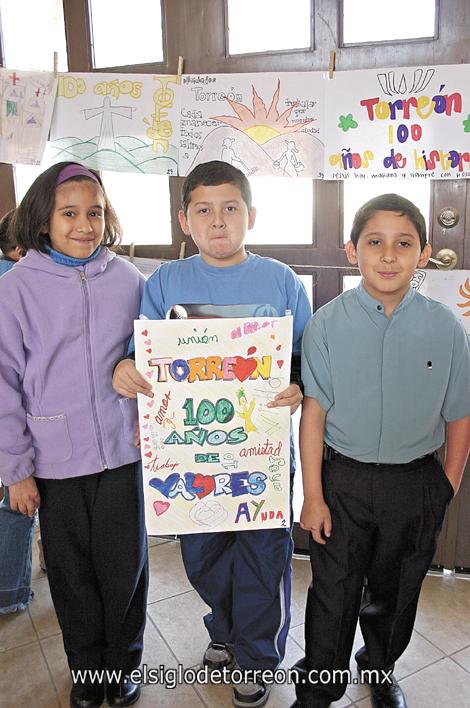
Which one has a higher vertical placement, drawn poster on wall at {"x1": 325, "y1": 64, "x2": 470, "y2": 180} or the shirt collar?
drawn poster on wall at {"x1": 325, "y1": 64, "x2": 470, "y2": 180}

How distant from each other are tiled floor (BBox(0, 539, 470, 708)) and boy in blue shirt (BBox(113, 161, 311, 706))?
17 centimetres

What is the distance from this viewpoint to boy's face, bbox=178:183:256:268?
1.34 meters

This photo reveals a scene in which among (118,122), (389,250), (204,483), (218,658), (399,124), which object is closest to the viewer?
(389,250)

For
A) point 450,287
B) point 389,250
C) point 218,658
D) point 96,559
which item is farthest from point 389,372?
point 218,658

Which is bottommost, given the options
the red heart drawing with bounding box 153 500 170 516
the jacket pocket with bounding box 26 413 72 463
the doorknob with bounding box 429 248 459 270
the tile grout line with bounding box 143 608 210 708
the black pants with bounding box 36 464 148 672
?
the tile grout line with bounding box 143 608 210 708

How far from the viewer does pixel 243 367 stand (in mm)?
1272

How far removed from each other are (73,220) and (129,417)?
466 millimetres

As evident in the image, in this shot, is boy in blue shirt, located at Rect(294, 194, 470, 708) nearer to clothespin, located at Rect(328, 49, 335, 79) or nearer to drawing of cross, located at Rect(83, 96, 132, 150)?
clothespin, located at Rect(328, 49, 335, 79)

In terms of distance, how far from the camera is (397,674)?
1.61m

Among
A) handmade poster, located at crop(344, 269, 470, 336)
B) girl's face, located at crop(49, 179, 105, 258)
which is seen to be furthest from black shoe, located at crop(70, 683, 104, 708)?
handmade poster, located at crop(344, 269, 470, 336)

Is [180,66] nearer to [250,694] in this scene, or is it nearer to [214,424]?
[214,424]

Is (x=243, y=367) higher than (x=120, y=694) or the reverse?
higher

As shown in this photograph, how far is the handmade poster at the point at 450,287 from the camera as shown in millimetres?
1812

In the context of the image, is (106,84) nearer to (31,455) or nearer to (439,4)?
(439,4)
